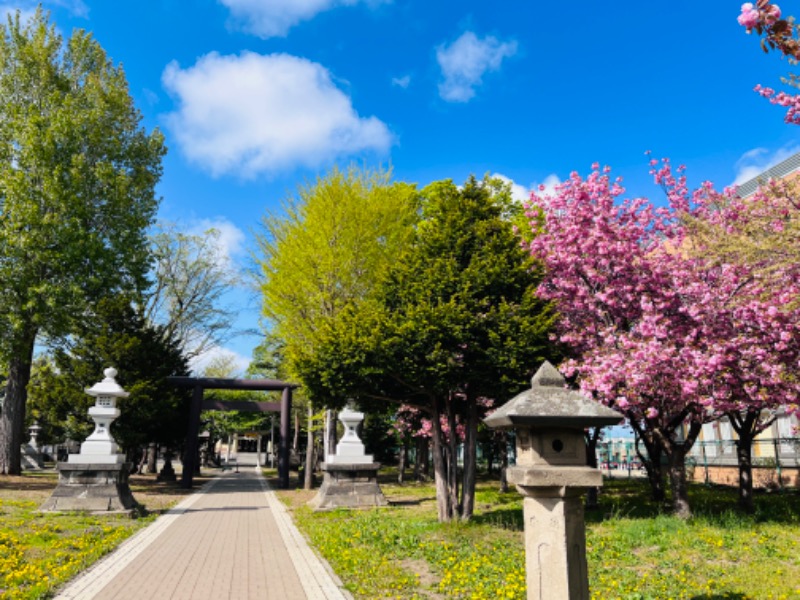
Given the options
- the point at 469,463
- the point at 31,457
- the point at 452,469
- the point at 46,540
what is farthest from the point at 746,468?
the point at 31,457

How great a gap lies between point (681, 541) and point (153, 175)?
75.1ft

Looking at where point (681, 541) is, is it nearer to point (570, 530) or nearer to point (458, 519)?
point (458, 519)

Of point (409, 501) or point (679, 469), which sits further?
point (409, 501)

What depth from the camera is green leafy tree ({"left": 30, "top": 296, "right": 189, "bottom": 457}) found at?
741 inches

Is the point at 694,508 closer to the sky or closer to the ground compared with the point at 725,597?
closer to the ground

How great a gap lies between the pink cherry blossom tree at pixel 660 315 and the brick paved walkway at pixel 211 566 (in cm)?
658

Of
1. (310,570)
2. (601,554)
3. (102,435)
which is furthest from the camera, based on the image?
(102,435)

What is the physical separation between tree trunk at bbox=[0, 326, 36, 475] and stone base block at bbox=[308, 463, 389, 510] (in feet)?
40.7

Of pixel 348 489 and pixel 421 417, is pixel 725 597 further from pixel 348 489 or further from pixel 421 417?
pixel 421 417

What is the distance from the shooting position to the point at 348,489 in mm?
15211

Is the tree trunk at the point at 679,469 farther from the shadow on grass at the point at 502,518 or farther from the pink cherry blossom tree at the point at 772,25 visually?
the pink cherry blossom tree at the point at 772,25

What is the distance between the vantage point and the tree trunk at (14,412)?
19.5m

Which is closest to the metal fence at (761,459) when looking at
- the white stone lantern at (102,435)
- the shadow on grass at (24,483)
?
the white stone lantern at (102,435)

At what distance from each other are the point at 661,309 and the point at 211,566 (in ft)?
33.2
